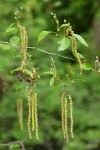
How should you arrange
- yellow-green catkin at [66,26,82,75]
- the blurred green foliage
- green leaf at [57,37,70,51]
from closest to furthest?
yellow-green catkin at [66,26,82,75] → green leaf at [57,37,70,51] → the blurred green foliage

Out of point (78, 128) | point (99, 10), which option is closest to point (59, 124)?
point (78, 128)

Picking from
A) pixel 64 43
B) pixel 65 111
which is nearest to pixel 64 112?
pixel 65 111

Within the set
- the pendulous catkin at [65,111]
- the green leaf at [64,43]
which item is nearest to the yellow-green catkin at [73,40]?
the green leaf at [64,43]

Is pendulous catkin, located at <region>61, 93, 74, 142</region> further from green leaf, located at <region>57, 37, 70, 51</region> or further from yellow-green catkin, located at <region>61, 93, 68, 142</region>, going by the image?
green leaf, located at <region>57, 37, 70, 51</region>

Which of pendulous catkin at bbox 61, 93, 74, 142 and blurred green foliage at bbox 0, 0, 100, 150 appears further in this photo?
blurred green foliage at bbox 0, 0, 100, 150

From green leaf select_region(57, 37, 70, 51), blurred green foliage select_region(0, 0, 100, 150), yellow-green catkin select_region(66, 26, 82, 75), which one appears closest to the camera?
yellow-green catkin select_region(66, 26, 82, 75)

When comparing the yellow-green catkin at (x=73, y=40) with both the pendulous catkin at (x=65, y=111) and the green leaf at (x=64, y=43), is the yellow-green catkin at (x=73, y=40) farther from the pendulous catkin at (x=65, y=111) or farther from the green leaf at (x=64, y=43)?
the pendulous catkin at (x=65, y=111)

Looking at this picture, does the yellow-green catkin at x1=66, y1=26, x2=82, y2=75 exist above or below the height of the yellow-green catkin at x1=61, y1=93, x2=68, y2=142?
above

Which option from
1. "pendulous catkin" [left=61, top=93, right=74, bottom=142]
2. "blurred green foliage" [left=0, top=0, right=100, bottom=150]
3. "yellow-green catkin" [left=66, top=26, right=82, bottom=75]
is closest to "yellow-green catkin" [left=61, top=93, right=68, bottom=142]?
"pendulous catkin" [left=61, top=93, right=74, bottom=142]

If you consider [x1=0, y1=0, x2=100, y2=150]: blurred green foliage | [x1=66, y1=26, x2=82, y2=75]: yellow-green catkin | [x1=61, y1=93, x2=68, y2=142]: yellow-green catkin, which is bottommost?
[x1=61, y1=93, x2=68, y2=142]: yellow-green catkin

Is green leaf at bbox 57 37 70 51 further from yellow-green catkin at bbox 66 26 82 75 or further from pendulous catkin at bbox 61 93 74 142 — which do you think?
pendulous catkin at bbox 61 93 74 142

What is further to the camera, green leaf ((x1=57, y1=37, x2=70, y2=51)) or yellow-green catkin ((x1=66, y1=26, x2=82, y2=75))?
green leaf ((x1=57, y1=37, x2=70, y2=51))
